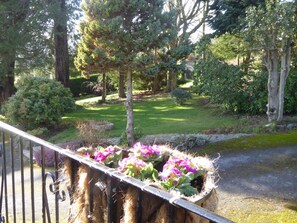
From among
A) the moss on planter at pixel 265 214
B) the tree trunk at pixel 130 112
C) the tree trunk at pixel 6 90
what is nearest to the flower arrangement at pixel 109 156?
the moss on planter at pixel 265 214

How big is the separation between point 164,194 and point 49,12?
11.7 metres

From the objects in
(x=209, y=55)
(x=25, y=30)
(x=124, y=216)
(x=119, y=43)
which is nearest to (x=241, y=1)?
(x=209, y=55)

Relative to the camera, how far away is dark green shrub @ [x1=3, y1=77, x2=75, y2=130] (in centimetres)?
944

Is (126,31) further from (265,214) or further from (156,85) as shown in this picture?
(156,85)

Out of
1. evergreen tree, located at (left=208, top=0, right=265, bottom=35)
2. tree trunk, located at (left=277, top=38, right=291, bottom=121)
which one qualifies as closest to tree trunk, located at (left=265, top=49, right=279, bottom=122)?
tree trunk, located at (left=277, top=38, right=291, bottom=121)

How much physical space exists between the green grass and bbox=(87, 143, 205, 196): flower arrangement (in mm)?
5976

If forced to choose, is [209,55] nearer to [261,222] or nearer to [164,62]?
[164,62]

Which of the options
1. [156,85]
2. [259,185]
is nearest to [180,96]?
[156,85]

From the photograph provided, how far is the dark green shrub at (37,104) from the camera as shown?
9.44m

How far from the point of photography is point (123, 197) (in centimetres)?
169

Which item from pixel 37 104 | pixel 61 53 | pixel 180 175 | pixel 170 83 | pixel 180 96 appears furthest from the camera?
pixel 170 83

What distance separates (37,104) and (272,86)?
20.9ft

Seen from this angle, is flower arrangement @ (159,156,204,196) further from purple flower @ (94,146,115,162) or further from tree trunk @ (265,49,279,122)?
tree trunk @ (265,49,279,122)

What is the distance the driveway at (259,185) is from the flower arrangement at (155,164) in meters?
1.93
